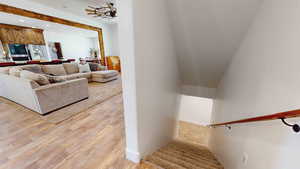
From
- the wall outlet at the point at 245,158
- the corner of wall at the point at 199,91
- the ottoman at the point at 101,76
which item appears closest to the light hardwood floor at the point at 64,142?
the wall outlet at the point at 245,158

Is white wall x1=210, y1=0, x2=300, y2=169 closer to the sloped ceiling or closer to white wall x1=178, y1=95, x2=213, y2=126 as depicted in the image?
the sloped ceiling

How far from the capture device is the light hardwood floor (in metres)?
1.50

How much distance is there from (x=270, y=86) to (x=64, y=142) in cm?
257

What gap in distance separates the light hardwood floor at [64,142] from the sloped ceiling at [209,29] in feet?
6.29

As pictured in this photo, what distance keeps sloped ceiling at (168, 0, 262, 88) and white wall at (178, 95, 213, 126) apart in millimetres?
2477

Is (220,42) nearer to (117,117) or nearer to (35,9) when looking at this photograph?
(117,117)

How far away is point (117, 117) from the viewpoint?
2.57 metres

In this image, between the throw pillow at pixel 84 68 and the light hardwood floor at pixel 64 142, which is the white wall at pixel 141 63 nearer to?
the light hardwood floor at pixel 64 142

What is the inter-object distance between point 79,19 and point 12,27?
362 cm

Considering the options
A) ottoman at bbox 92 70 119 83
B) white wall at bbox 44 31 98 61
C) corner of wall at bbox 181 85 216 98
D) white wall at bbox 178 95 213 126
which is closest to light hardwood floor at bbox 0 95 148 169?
corner of wall at bbox 181 85 216 98

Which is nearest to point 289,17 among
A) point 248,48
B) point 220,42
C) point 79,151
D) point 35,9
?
point 248,48

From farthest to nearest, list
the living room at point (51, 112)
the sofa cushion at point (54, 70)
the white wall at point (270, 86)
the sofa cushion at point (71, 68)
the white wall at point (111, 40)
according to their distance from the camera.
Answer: the white wall at point (111, 40) < the sofa cushion at point (71, 68) < the sofa cushion at point (54, 70) < the living room at point (51, 112) < the white wall at point (270, 86)

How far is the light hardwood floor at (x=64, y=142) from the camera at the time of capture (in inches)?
59.1

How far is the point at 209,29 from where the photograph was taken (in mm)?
1865
